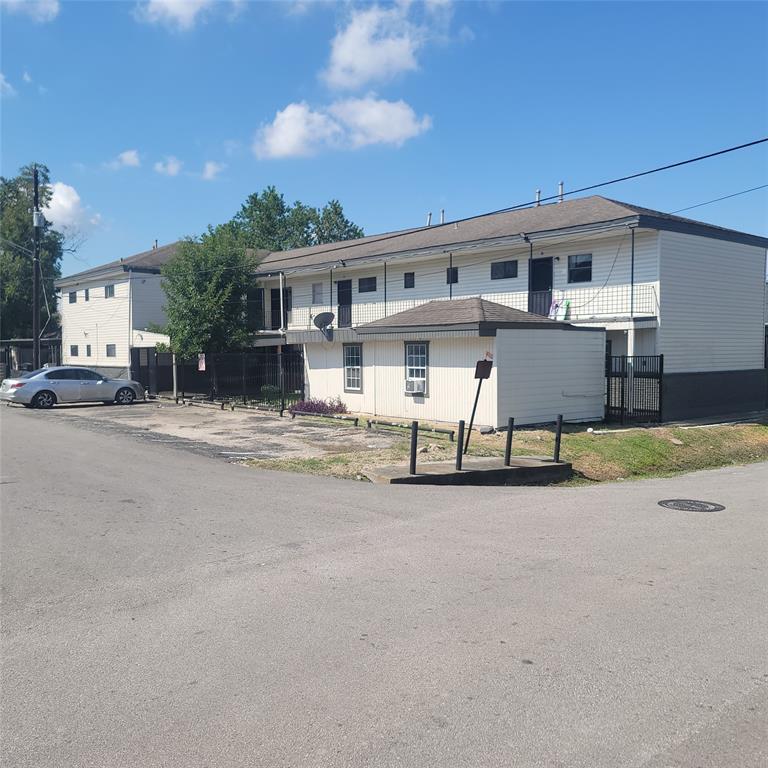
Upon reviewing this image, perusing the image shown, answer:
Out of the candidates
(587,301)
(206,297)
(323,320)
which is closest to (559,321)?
(587,301)

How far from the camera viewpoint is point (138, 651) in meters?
4.73

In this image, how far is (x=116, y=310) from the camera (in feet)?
120

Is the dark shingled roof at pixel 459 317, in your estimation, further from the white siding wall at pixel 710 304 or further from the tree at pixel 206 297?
the tree at pixel 206 297

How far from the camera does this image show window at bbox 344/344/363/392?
22391 mm

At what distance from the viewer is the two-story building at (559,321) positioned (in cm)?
1894

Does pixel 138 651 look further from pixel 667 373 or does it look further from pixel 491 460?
pixel 667 373

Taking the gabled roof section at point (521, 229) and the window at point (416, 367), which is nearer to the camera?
the window at point (416, 367)

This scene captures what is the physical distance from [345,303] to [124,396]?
417 inches

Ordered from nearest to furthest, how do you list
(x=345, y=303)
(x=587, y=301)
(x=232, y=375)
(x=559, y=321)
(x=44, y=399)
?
(x=559, y=321) → (x=587, y=301) → (x=44, y=399) → (x=232, y=375) → (x=345, y=303)

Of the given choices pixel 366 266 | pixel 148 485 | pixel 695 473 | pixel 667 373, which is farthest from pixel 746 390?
pixel 148 485

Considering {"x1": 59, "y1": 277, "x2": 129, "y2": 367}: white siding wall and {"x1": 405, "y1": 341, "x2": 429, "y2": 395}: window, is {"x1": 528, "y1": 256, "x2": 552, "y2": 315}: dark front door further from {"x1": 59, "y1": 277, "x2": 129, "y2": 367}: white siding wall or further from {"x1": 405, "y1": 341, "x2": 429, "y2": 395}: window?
{"x1": 59, "y1": 277, "x2": 129, "y2": 367}: white siding wall

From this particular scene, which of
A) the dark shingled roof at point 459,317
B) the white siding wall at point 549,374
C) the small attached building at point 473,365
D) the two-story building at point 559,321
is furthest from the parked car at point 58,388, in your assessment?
the white siding wall at point 549,374

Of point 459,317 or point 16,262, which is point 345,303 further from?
point 16,262

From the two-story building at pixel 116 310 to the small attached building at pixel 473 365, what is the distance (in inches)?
569
